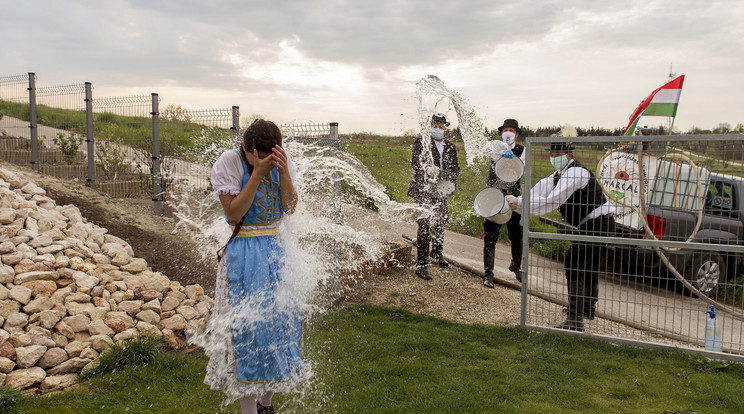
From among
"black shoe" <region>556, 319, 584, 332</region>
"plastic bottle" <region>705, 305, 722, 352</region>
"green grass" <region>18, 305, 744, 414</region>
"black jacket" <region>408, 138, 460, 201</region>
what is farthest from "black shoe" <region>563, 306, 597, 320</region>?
"black jacket" <region>408, 138, 460, 201</region>

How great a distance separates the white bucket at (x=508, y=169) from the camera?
6.57 metres

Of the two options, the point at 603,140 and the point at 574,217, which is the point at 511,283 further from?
the point at 603,140

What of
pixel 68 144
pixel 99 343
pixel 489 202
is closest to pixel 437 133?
pixel 489 202

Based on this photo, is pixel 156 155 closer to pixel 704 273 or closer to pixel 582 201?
pixel 582 201

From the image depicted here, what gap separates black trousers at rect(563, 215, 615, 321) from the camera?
5.56 metres

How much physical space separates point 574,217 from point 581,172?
1.82 feet

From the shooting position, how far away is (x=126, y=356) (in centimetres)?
464

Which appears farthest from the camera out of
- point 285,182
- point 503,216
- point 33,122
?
point 33,122

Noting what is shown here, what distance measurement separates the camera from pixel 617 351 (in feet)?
17.5

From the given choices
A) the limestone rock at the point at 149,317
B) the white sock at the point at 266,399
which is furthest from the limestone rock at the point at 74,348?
the white sock at the point at 266,399

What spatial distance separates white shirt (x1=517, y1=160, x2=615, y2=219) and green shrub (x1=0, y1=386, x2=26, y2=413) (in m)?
5.30

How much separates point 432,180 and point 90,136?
7.13m

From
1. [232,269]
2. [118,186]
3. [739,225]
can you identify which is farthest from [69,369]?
[739,225]

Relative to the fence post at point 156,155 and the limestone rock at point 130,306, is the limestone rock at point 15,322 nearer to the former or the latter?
the limestone rock at point 130,306
